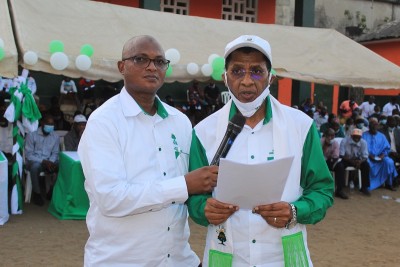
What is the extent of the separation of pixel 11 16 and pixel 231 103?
5615 millimetres

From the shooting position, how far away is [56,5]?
760 cm

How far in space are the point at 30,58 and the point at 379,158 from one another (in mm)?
7171

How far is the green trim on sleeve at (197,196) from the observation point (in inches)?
82.8

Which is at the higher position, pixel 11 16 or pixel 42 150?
pixel 11 16

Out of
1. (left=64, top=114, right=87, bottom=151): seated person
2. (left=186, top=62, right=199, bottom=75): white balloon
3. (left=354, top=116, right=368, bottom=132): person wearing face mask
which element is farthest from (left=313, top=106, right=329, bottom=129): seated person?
(left=64, top=114, right=87, bottom=151): seated person

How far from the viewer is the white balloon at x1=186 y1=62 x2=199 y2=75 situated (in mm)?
7250

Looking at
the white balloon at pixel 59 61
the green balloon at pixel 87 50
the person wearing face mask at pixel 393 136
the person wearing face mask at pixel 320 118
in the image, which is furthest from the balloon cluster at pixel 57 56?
the person wearing face mask at pixel 320 118

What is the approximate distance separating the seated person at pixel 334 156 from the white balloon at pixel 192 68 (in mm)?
3447

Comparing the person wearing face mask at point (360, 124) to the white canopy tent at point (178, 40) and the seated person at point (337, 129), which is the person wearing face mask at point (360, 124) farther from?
the white canopy tent at point (178, 40)

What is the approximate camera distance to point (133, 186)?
2.01 m

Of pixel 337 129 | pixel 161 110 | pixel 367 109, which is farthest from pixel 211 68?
pixel 367 109

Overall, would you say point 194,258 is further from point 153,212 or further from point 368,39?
point 368,39

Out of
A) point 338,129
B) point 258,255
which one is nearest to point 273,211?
point 258,255

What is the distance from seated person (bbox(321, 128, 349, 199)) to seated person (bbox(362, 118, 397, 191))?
3.07ft
